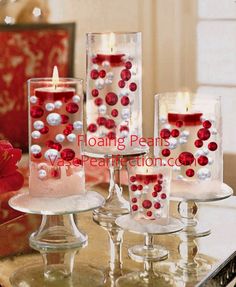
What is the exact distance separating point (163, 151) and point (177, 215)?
22 centimetres

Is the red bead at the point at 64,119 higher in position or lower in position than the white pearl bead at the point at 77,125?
higher

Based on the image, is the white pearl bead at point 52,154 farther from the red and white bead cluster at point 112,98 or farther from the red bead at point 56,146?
the red and white bead cluster at point 112,98

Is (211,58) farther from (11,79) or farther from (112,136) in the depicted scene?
(112,136)

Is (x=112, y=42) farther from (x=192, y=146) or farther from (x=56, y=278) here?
(x=56, y=278)

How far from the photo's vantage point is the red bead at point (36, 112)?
1.11m

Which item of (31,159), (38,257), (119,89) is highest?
(119,89)

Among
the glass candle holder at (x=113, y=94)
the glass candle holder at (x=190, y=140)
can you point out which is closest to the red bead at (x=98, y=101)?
the glass candle holder at (x=113, y=94)

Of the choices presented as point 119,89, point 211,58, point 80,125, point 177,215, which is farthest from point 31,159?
point 211,58

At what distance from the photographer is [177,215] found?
1386 millimetres

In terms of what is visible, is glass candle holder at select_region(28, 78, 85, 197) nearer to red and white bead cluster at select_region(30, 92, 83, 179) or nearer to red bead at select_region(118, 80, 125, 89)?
red and white bead cluster at select_region(30, 92, 83, 179)

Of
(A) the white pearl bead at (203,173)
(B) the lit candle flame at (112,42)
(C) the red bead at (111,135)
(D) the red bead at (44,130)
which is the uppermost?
(B) the lit candle flame at (112,42)

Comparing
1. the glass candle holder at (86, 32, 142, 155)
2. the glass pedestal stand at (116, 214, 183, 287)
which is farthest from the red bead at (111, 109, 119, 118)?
the glass pedestal stand at (116, 214, 183, 287)

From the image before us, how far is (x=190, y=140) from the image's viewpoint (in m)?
1.20

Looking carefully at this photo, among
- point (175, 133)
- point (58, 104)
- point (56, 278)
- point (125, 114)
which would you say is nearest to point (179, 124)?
point (175, 133)
